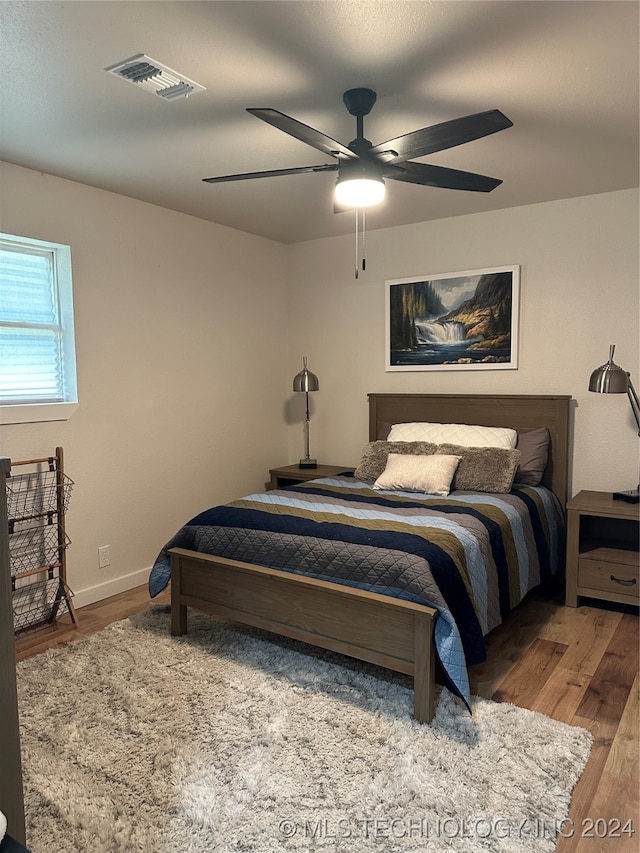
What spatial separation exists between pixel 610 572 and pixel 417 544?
150 centimetres

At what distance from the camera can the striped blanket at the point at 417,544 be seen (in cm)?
233

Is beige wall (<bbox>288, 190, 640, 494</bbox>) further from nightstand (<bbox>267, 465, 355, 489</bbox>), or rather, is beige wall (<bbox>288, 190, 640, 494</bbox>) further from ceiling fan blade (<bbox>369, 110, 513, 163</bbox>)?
ceiling fan blade (<bbox>369, 110, 513, 163</bbox>)

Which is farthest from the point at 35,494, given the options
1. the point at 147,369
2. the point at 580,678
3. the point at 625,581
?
the point at 625,581

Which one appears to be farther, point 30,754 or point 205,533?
point 205,533

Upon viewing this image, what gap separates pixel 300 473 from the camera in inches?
175

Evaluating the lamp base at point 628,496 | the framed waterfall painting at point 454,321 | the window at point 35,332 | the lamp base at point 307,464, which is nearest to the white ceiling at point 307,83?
the window at point 35,332

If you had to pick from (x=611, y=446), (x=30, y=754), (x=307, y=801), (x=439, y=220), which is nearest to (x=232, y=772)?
(x=307, y=801)

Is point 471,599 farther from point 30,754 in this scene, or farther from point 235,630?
point 30,754

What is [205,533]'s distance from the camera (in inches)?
117

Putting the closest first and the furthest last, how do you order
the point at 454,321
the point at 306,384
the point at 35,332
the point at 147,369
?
the point at 35,332 < the point at 147,369 < the point at 454,321 < the point at 306,384

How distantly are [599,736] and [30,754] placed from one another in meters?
2.07

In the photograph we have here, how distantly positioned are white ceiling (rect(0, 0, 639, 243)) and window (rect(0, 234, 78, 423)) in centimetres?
49

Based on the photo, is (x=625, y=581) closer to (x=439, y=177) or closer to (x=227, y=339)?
(x=439, y=177)

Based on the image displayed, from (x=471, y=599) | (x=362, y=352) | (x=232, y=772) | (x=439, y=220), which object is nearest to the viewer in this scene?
(x=232, y=772)
